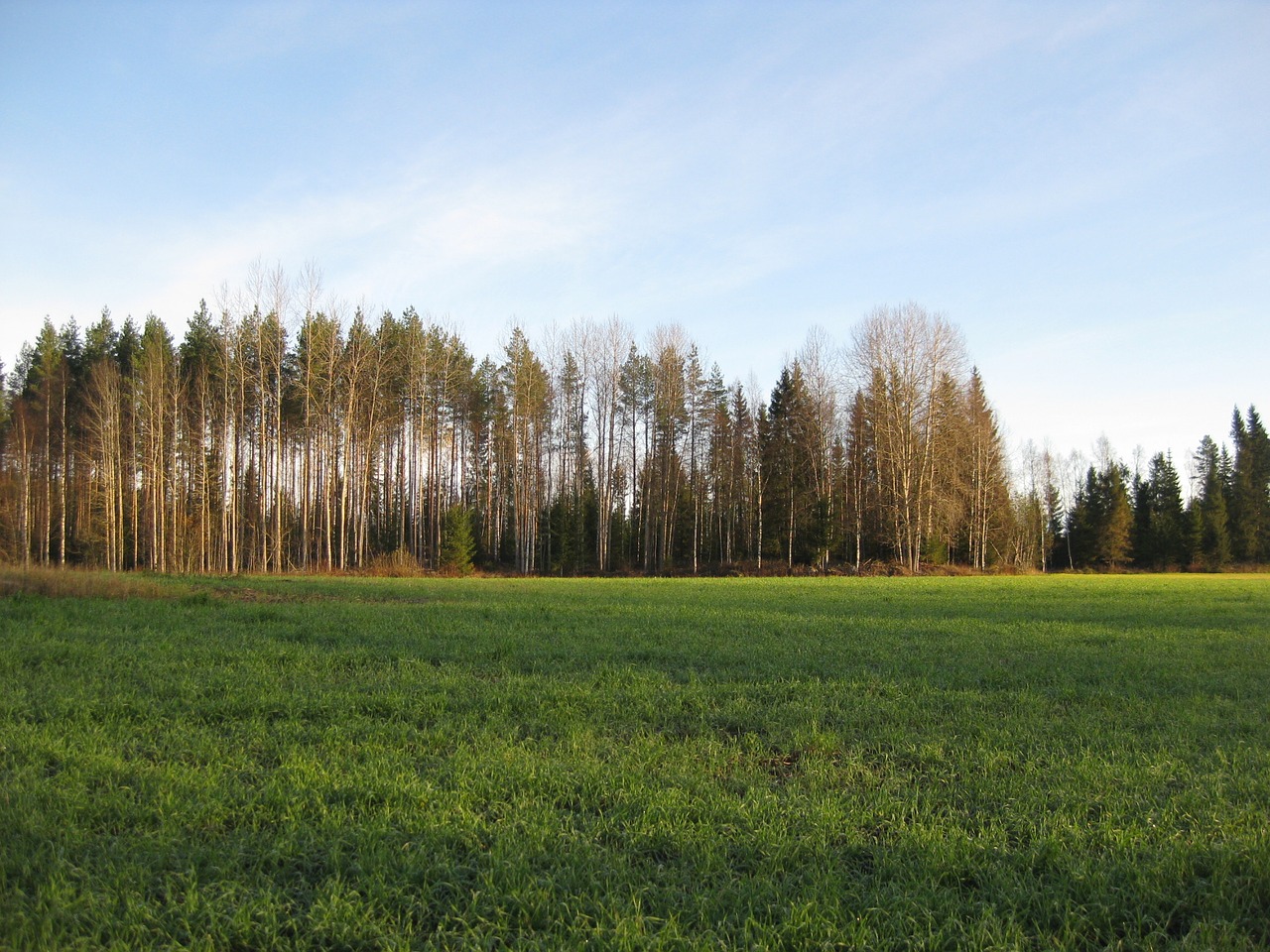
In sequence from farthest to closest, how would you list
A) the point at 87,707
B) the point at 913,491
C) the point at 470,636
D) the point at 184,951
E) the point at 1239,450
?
the point at 1239,450, the point at 913,491, the point at 470,636, the point at 87,707, the point at 184,951

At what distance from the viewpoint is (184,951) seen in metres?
2.69

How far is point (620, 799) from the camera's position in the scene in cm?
427

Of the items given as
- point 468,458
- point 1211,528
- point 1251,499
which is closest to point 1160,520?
point 1211,528

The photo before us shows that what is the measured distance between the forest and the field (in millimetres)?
29966

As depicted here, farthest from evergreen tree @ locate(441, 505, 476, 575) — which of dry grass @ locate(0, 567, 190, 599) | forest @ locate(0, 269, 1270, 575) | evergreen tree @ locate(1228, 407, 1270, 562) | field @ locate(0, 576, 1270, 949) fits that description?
evergreen tree @ locate(1228, 407, 1270, 562)

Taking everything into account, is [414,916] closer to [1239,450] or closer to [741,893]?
[741,893]

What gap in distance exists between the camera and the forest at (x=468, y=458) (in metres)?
40.9

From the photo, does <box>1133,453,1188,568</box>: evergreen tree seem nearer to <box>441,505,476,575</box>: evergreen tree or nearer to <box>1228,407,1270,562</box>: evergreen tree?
<box>1228,407,1270,562</box>: evergreen tree

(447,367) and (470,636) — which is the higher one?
(447,367)

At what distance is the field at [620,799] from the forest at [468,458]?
29966mm

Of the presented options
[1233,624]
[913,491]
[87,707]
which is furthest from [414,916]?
[913,491]

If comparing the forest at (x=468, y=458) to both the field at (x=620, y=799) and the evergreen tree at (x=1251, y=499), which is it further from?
the field at (x=620, y=799)

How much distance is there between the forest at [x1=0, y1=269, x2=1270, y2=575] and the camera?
134 ft

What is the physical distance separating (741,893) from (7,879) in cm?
345
